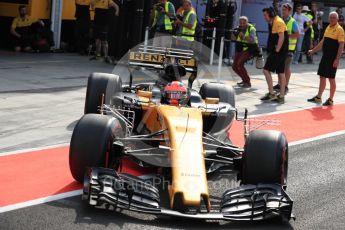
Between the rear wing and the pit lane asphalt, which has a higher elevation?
the rear wing

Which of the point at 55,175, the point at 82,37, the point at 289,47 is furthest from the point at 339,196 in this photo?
the point at 82,37

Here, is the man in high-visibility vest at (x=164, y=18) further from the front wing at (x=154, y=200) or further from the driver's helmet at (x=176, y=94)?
the front wing at (x=154, y=200)

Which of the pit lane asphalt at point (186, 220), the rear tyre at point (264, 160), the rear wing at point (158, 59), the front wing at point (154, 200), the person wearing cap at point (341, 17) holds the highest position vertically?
the person wearing cap at point (341, 17)

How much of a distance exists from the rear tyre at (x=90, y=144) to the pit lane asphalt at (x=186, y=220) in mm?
350

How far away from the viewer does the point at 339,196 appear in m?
6.88

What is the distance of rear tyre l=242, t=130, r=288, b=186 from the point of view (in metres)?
6.12

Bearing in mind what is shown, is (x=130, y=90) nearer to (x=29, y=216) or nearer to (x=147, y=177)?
(x=147, y=177)

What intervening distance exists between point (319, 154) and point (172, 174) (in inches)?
143

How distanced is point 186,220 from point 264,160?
3.29ft

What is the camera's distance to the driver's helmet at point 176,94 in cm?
698

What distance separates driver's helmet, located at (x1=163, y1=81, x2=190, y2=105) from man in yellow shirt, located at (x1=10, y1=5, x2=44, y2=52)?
36.1ft

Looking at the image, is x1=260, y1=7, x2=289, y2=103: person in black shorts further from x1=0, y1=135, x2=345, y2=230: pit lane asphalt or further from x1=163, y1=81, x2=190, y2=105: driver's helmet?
x1=163, y1=81, x2=190, y2=105: driver's helmet

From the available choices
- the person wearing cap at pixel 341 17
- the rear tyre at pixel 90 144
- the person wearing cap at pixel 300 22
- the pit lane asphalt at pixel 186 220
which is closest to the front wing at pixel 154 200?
the pit lane asphalt at pixel 186 220

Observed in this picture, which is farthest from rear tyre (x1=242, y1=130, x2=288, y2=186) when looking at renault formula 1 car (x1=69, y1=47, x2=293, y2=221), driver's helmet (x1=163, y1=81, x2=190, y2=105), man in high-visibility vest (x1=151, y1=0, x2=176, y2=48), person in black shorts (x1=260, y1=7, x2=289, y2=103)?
man in high-visibility vest (x1=151, y1=0, x2=176, y2=48)
